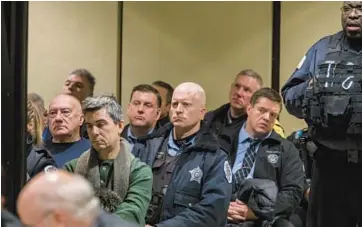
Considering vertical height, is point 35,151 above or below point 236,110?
below

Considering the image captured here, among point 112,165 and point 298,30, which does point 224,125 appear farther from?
point 298,30

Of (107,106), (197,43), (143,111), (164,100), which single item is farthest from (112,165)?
(197,43)

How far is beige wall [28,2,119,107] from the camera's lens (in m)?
4.93

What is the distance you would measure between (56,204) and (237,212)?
2053mm

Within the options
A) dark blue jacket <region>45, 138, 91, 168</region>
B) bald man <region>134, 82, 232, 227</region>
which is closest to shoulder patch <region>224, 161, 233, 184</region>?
bald man <region>134, 82, 232, 227</region>

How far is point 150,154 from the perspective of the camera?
11.8 feet

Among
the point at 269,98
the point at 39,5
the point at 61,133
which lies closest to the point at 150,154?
the point at 61,133

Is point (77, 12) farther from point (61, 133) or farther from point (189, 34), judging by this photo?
point (61, 133)

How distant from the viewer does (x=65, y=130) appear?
3.81 meters

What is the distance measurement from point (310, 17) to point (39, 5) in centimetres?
176

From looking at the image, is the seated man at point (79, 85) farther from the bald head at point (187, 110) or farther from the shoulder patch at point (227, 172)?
the shoulder patch at point (227, 172)

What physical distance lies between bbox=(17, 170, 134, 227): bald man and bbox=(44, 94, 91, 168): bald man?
208 cm

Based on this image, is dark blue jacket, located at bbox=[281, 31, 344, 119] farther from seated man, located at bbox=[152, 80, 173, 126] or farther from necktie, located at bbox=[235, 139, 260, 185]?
seated man, located at bbox=[152, 80, 173, 126]

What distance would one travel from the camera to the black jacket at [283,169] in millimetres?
3711
